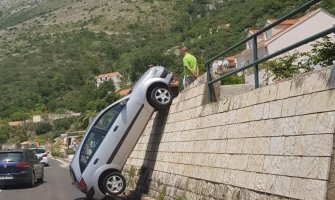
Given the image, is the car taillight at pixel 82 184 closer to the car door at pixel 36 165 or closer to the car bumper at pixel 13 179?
the car bumper at pixel 13 179

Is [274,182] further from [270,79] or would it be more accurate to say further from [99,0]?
[99,0]

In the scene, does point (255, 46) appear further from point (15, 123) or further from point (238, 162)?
point (15, 123)

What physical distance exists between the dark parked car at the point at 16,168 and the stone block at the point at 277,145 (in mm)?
14467

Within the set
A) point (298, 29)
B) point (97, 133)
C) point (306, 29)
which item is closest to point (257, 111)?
point (97, 133)

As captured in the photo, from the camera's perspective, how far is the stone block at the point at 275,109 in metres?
6.82

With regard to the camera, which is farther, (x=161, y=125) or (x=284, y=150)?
(x=161, y=125)

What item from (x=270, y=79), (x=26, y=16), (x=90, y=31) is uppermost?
(x=26, y=16)

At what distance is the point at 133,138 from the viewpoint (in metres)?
13.0

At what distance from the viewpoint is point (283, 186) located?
6.25 m

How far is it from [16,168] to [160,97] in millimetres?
8769

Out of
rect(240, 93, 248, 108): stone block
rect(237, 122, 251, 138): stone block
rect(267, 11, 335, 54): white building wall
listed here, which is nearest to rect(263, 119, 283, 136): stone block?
rect(237, 122, 251, 138): stone block

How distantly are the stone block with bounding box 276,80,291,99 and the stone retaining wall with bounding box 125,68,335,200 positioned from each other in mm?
14

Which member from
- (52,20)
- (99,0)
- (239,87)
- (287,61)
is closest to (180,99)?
(239,87)

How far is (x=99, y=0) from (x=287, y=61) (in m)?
176
